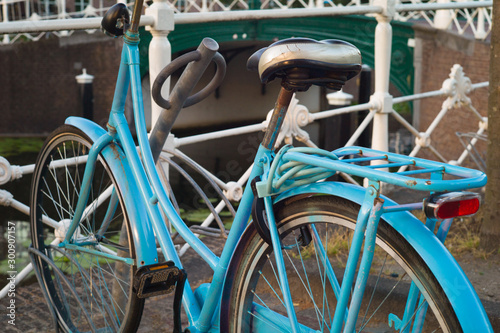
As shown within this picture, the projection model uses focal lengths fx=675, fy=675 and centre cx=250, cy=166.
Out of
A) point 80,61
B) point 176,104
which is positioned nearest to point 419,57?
point 80,61

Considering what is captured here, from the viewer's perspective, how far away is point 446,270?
1287mm

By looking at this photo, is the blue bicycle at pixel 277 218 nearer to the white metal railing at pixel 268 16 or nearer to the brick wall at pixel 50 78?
the white metal railing at pixel 268 16

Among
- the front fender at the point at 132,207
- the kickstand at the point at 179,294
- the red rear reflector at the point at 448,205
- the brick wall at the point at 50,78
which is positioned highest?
the red rear reflector at the point at 448,205

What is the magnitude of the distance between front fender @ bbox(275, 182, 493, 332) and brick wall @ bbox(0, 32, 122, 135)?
13.6 metres

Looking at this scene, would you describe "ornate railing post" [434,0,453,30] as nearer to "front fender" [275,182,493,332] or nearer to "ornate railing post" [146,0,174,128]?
"ornate railing post" [146,0,174,128]

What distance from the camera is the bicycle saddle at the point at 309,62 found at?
152 centimetres

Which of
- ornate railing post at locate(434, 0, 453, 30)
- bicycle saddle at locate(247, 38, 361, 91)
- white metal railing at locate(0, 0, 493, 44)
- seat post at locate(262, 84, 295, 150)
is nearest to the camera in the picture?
bicycle saddle at locate(247, 38, 361, 91)

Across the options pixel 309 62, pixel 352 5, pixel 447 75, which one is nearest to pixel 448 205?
pixel 309 62

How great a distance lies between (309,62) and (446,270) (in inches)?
21.5

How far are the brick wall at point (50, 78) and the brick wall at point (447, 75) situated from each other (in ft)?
21.1

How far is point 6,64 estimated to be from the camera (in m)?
14.6

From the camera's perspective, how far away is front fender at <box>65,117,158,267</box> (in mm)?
1920

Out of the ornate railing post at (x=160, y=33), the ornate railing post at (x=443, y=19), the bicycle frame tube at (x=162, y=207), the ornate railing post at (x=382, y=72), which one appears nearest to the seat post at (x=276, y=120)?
the bicycle frame tube at (x=162, y=207)

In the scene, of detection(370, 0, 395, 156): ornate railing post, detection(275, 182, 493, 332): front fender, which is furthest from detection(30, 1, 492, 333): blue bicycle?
detection(370, 0, 395, 156): ornate railing post
